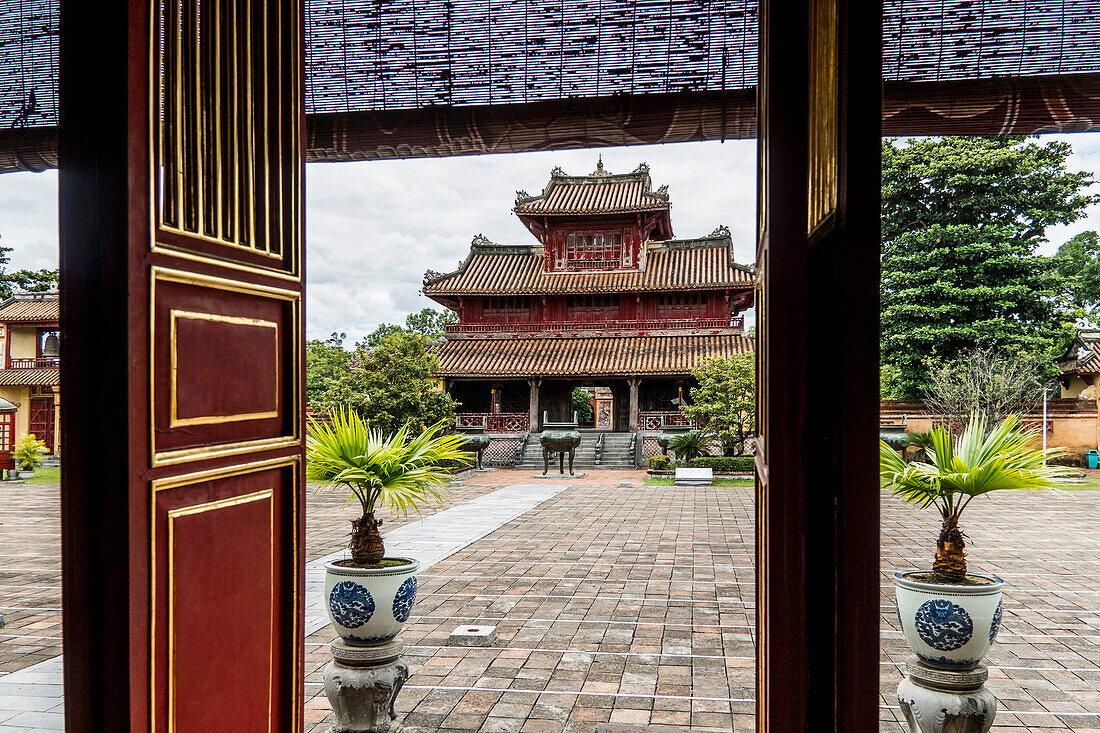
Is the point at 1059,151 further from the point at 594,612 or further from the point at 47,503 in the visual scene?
the point at 47,503

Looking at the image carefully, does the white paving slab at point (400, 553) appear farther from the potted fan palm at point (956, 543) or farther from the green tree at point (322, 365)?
the green tree at point (322, 365)

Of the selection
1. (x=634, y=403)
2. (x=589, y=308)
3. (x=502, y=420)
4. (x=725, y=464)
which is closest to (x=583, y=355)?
(x=589, y=308)

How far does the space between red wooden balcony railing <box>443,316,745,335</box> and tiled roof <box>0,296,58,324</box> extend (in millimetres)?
11024

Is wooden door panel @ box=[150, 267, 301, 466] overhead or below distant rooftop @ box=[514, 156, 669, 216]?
below

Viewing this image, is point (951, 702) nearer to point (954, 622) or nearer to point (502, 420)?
point (954, 622)

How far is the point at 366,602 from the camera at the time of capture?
2992 millimetres

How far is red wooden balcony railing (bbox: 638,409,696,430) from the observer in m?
19.7

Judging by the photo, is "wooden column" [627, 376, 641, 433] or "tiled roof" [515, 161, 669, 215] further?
"tiled roof" [515, 161, 669, 215]

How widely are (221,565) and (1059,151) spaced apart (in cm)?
2236

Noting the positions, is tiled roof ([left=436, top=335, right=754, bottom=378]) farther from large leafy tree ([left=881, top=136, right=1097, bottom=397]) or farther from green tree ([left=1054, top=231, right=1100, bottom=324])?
green tree ([left=1054, top=231, right=1100, bottom=324])

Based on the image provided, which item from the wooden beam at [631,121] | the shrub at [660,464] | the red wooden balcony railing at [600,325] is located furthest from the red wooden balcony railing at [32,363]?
the wooden beam at [631,121]

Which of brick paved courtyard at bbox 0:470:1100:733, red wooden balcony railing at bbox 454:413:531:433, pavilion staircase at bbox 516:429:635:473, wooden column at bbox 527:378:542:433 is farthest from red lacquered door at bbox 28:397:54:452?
brick paved courtyard at bbox 0:470:1100:733

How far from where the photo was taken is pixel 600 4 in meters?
3.03

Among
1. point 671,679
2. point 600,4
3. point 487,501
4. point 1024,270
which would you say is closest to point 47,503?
point 487,501
